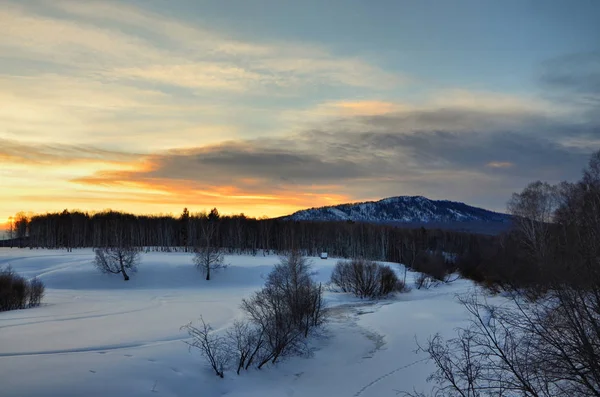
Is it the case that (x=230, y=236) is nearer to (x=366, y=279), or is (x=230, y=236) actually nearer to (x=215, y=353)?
(x=366, y=279)

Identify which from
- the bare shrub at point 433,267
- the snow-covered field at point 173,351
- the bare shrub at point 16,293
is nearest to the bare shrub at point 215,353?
the snow-covered field at point 173,351

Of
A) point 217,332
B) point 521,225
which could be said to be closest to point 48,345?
point 217,332

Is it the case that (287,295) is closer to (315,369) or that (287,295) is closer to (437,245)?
(315,369)

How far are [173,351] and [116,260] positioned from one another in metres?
43.5

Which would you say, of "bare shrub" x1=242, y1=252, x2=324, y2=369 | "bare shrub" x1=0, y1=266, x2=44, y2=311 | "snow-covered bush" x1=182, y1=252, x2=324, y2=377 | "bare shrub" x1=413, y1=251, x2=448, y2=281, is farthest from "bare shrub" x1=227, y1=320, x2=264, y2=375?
"bare shrub" x1=413, y1=251, x2=448, y2=281

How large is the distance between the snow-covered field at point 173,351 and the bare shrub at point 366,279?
8.22 metres

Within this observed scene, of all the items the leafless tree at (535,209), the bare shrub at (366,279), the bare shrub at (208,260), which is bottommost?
the bare shrub at (366,279)

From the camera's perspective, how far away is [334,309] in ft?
153

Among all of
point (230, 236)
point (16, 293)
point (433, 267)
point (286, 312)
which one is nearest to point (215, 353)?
point (286, 312)

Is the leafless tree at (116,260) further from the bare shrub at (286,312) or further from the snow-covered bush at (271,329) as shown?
the snow-covered bush at (271,329)

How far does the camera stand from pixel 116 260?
2368 inches

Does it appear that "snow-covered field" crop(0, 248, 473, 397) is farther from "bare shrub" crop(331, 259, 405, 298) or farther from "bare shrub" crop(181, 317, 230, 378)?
"bare shrub" crop(331, 259, 405, 298)

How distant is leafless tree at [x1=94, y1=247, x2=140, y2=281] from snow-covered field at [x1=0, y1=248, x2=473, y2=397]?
11808mm

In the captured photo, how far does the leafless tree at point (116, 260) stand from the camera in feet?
196
